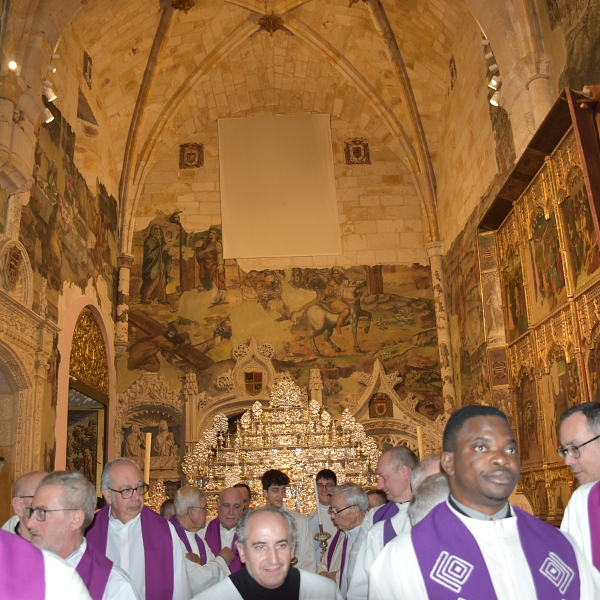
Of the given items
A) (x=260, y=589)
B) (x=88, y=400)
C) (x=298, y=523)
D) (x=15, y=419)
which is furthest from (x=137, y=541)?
(x=88, y=400)

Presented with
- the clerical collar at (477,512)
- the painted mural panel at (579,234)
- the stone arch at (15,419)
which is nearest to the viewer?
the clerical collar at (477,512)

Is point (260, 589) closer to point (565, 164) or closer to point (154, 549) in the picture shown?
point (154, 549)

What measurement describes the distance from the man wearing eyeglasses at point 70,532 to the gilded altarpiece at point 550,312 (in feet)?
16.4

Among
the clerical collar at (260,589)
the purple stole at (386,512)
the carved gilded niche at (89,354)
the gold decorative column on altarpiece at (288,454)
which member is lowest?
the clerical collar at (260,589)

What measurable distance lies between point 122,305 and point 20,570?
12909mm

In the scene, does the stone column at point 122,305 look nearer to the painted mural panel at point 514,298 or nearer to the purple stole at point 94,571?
the painted mural panel at point 514,298

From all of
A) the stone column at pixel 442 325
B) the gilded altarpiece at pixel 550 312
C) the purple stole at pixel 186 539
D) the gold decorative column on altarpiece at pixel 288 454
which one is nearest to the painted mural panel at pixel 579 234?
the gilded altarpiece at pixel 550 312

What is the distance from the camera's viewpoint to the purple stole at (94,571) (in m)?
3.01

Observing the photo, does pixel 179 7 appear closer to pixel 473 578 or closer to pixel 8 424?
pixel 8 424

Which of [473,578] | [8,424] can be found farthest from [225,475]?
[473,578]

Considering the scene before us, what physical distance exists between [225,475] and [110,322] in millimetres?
4333

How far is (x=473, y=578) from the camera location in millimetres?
2299

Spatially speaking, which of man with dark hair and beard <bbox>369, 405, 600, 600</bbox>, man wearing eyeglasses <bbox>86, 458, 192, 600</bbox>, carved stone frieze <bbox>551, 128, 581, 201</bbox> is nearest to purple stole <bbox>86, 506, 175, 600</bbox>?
man wearing eyeglasses <bbox>86, 458, 192, 600</bbox>

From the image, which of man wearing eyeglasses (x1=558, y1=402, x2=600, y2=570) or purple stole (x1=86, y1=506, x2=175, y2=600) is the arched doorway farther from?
man wearing eyeglasses (x1=558, y1=402, x2=600, y2=570)
